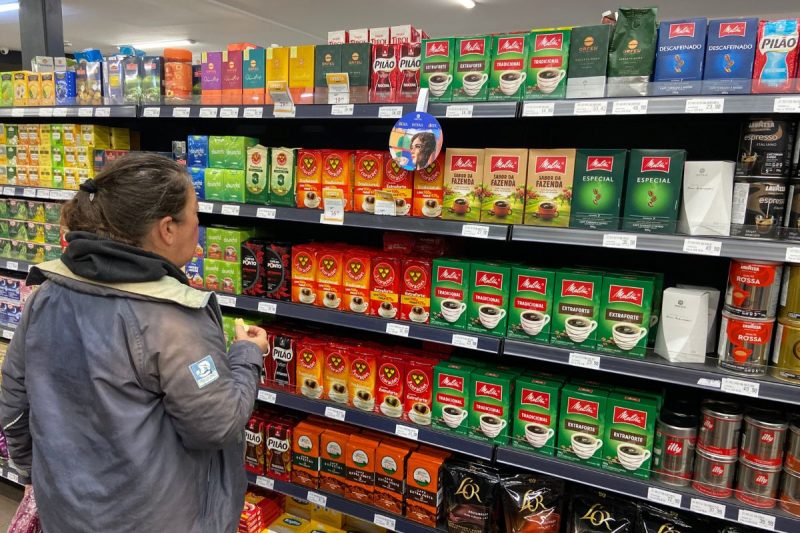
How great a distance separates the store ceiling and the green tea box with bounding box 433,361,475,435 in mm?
5244

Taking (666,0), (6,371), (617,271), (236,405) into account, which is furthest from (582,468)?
(666,0)

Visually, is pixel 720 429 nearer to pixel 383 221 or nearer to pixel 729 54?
pixel 729 54

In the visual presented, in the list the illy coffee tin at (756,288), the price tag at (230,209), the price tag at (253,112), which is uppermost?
the price tag at (253,112)

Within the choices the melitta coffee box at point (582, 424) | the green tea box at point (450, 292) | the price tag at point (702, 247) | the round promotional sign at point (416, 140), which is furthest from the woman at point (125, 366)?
the price tag at point (702, 247)

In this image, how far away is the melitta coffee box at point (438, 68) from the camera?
2039 mm

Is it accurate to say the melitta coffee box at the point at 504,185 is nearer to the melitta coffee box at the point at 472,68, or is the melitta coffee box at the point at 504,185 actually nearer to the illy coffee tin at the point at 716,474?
the melitta coffee box at the point at 472,68

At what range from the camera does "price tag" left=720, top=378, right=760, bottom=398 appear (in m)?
1.70

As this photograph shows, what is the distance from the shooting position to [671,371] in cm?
181

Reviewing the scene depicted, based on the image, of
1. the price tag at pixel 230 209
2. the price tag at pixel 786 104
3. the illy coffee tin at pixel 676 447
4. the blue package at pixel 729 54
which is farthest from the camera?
the price tag at pixel 230 209

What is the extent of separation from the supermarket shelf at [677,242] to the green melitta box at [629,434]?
1.91 ft

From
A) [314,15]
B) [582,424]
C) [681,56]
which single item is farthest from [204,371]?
[314,15]

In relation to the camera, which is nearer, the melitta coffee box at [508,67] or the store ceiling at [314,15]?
the melitta coffee box at [508,67]

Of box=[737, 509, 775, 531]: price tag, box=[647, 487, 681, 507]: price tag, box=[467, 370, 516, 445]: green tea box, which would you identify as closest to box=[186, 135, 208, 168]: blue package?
box=[467, 370, 516, 445]: green tea box

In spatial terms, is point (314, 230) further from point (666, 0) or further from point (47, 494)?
point (666, 0)
